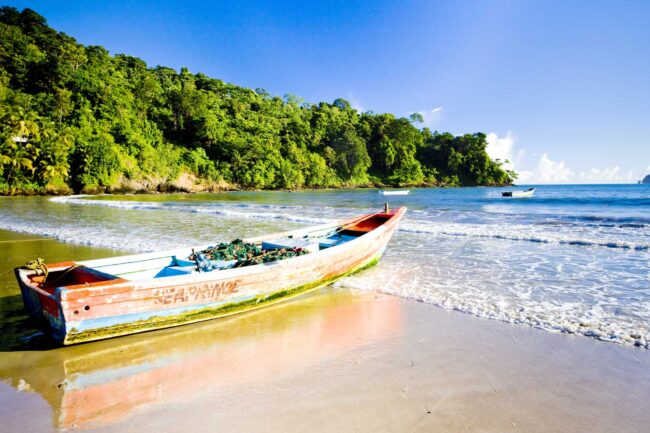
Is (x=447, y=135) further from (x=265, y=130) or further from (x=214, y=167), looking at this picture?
(x=214, y=167)

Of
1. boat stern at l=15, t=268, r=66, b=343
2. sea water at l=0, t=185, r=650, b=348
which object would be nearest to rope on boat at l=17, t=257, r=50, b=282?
boat stern at l=15, t=268, r=66, b=343

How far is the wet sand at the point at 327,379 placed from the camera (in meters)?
2.67

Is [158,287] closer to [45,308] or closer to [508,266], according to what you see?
[45,308]

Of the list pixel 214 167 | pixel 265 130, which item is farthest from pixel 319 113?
pixel 214 167

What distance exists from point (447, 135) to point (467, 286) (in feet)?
324

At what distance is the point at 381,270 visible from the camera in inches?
297

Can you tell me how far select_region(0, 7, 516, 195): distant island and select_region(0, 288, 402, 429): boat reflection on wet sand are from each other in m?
41.6

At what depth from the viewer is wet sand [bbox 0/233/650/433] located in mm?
2674

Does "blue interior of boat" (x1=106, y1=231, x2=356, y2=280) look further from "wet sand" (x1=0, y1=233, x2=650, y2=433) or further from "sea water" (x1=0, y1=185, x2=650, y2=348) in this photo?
"sea water" (x1=0, y1=185, x2=650, y2=348)

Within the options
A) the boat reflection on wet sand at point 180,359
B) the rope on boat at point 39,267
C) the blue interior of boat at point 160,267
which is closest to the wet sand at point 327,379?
Answer: the boat reflection on wet sand at point 180,359

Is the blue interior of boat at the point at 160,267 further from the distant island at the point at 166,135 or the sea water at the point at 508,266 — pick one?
the distant island at the point at 166,135

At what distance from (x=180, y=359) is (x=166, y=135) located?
201 ft

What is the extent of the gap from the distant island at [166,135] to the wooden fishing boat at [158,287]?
40314 mm

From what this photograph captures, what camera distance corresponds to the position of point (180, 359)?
12.1ft
